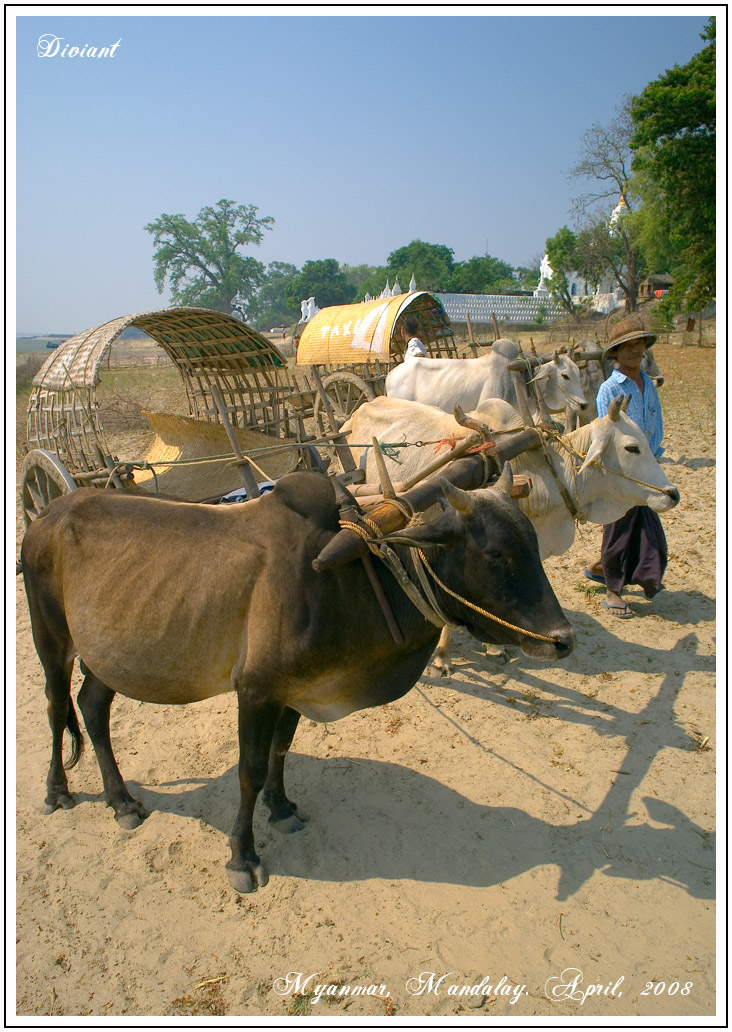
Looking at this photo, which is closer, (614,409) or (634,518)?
(614,409)

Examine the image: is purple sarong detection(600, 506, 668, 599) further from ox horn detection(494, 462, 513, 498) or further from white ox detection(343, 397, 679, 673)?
ox horn detection(494, 462, 513, 498)

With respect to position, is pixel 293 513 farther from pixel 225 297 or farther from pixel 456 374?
pixel 225 297

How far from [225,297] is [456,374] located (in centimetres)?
6276

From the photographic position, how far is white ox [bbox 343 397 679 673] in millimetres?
4352

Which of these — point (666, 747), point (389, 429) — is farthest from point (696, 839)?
point (389, 429)

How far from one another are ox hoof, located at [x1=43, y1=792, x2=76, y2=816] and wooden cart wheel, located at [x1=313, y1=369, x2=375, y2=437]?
408cm

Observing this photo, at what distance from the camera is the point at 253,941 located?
2703 mm

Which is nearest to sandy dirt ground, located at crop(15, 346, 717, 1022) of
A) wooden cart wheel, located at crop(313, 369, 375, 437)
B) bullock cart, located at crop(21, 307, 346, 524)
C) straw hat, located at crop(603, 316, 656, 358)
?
bullock cart, located at crop(21, 307, 346, 524)

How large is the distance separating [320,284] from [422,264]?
12.4 metres

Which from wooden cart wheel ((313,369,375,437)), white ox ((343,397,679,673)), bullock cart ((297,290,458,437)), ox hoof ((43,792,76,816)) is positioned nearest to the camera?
ox hoof ((43,792,76,816))

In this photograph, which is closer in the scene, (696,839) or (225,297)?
(696,839)

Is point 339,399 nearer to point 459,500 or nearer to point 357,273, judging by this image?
point 459,500

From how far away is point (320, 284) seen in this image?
64438 mm

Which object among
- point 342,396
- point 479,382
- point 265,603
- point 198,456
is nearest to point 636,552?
point 479,382
